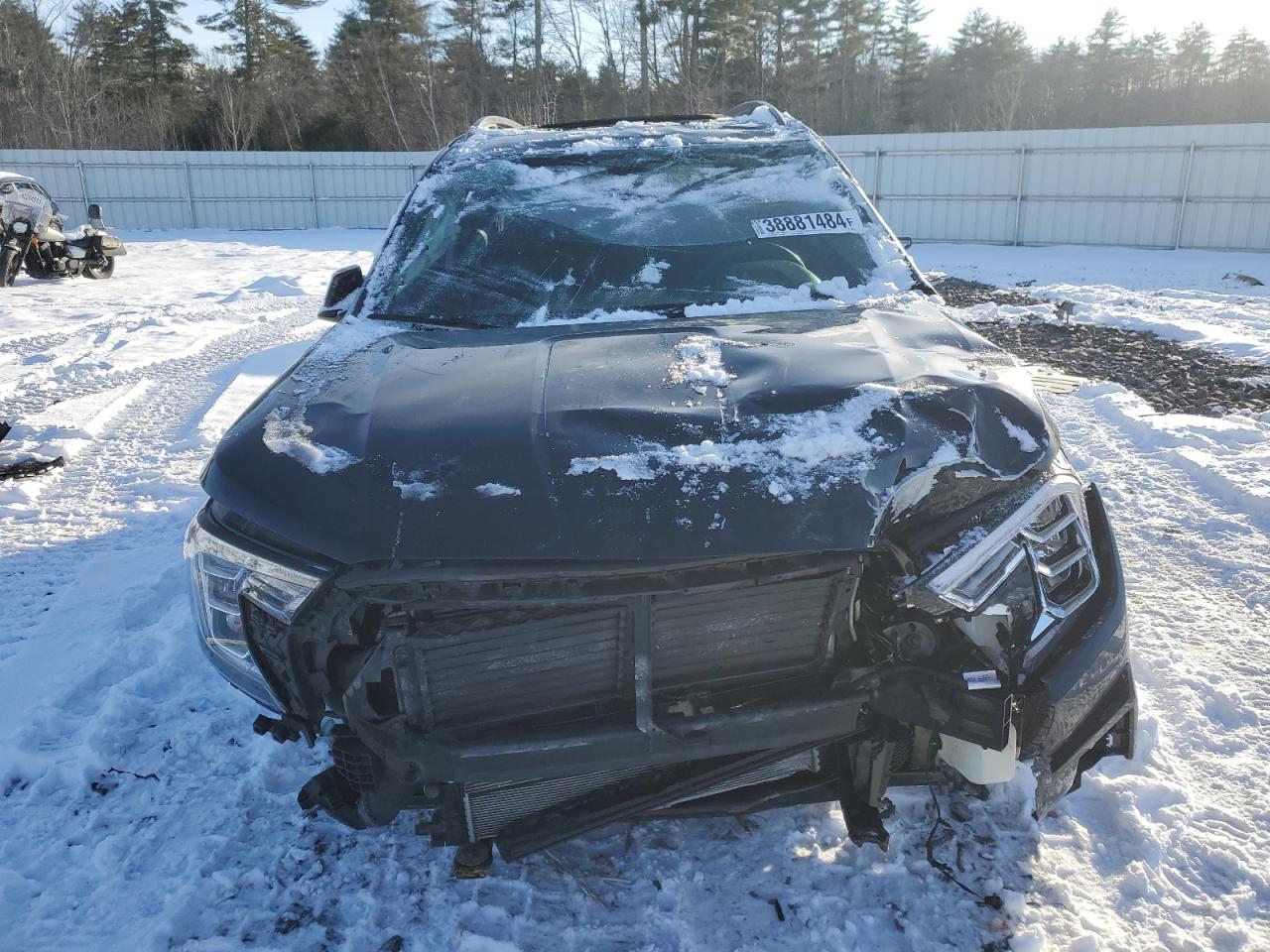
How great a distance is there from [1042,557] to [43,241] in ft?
50.6

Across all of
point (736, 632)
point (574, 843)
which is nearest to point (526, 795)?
point (574, 843)

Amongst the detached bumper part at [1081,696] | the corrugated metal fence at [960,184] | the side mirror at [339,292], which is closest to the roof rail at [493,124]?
the side mirror at [339,292]

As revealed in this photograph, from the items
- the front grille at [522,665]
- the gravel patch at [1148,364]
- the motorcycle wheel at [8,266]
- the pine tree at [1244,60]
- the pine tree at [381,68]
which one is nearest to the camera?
the front grille at [522,665]

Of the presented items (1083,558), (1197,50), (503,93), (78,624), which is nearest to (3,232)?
(78,624)

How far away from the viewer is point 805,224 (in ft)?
10.9

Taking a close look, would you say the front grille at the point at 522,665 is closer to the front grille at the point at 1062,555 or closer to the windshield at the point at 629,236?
the front grille at the point at 1062,555

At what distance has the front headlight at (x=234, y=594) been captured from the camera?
6.06 feet

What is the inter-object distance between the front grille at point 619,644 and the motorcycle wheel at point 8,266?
13.8 m

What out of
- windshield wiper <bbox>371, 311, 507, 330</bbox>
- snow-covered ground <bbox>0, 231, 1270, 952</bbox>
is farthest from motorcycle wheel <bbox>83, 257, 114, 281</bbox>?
windshield wiper <bbox>371, 311, 507, 330</bbox>

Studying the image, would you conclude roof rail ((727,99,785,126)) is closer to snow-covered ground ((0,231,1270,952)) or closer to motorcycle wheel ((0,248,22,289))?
snow-covered ground ((0,231,1270,952))

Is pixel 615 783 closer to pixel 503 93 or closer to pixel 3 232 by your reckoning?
pixel 3 232

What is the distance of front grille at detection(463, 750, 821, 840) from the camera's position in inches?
76.0

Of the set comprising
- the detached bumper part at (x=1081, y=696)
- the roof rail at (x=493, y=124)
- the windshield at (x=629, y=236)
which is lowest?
the detached bumper part at (x=1081, y=696)

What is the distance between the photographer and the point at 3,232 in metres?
12.2
